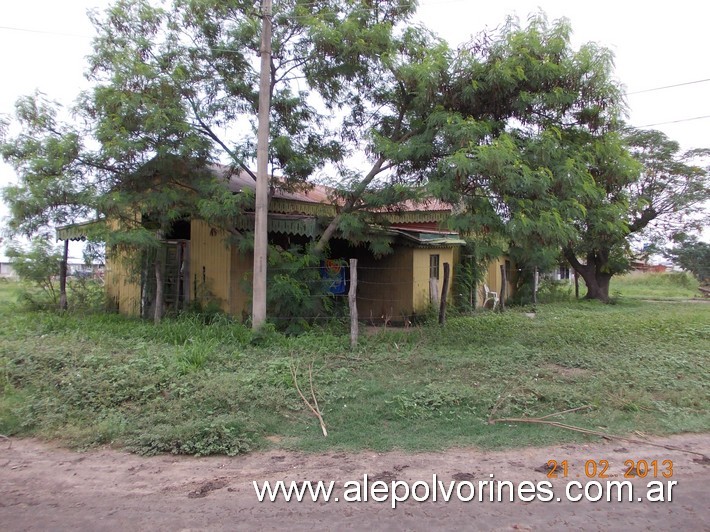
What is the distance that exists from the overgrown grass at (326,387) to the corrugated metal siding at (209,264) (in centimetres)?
139

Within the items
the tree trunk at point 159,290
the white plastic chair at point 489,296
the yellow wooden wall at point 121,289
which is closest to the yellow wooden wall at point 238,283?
the tree trunk at point 159,290

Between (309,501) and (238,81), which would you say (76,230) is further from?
(309,501)

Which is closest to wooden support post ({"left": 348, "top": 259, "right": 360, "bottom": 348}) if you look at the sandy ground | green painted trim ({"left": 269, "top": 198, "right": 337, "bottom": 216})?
green painted trim ({"left": 269, "top": 198, "right": 337, "bottom": 216})

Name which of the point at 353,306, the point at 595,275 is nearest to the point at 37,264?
the point at 353,306

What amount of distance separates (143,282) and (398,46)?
7.77 m

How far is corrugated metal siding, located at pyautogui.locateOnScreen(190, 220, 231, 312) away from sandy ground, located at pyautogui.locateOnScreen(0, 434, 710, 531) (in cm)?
652

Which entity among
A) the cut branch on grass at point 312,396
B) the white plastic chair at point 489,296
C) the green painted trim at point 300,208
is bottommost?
the cut branch on grass at point 312,396

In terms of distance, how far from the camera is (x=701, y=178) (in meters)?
20.9

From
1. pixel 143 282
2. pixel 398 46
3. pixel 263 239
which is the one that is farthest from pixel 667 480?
pixel 143 282

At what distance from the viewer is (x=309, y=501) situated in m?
4.04

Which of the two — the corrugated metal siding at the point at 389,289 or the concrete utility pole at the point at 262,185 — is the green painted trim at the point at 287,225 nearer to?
the concrete utility pole at the point at 262,185

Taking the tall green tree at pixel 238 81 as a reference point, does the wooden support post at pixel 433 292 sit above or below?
below

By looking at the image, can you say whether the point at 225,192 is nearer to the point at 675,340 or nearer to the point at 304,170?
the point at 304,170

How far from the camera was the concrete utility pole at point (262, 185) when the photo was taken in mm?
9250
